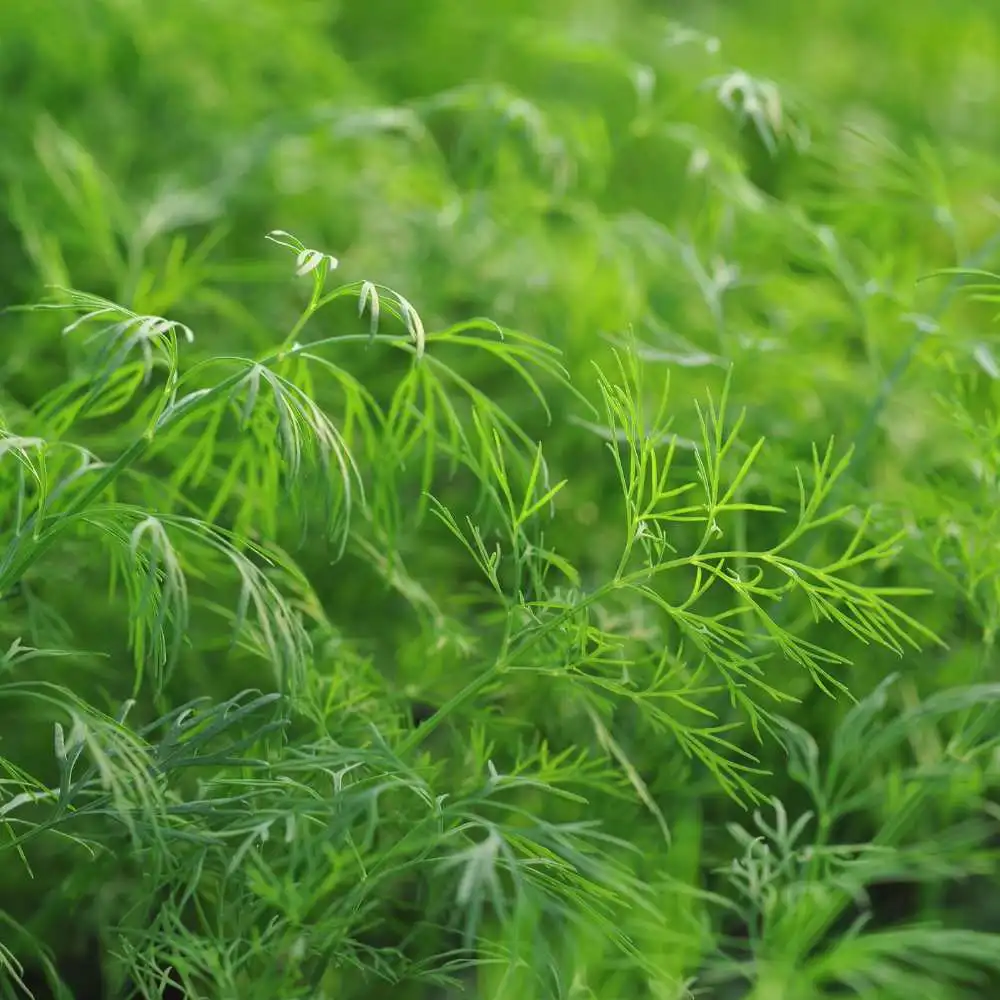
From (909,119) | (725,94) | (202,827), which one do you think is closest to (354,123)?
(725,94)

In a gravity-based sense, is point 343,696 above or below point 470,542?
above

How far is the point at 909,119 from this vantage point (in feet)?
6.73

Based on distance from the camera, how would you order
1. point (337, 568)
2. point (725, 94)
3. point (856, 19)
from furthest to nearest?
point (856, 19) < point (337, 568) < point (725, 94)

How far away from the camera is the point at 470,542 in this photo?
4.16 feet

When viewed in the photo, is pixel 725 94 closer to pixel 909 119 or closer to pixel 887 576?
pixel 887 576

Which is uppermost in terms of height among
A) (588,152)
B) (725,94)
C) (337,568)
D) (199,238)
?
(725,94)

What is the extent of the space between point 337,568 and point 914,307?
60 centimetres

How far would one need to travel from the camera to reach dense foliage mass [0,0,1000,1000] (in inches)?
30.2

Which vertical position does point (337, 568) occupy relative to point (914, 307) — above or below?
below

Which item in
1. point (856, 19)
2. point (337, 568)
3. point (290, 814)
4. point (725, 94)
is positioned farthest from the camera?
point (856, 19)

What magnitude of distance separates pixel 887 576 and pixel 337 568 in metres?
0.48

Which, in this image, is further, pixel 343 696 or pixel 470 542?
pixel 470 542

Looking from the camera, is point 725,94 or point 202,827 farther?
point 725,94

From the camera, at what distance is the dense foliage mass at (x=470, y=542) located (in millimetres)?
767
